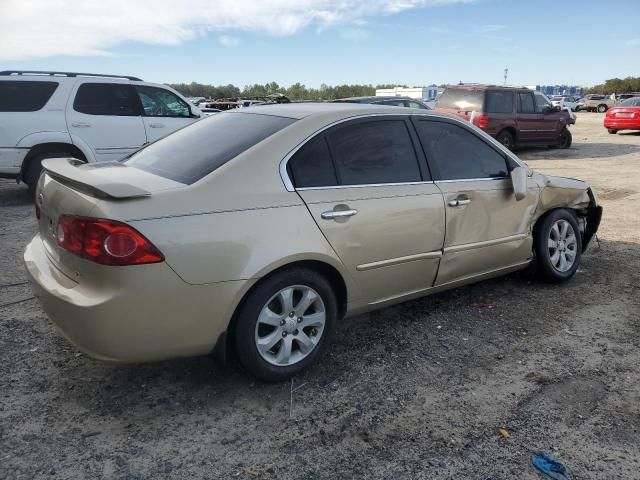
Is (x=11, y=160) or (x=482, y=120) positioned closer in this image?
(x=11, y=160)

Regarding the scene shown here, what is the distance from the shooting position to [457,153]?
12.8ft

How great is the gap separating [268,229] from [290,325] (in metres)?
0.59

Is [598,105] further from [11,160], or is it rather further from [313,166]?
[313,166]

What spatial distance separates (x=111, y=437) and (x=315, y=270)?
1.36 meters

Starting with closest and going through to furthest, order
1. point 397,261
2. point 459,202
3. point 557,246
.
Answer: point 397,261 < point 459,202 < point 557,246

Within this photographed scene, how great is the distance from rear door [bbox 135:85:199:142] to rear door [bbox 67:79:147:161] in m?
0.12

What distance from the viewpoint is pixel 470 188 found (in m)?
3.83

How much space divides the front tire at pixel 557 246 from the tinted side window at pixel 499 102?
9824mm

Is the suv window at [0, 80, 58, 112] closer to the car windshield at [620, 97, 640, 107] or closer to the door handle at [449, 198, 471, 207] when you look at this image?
the door handle at [449, 198, 471, 207]

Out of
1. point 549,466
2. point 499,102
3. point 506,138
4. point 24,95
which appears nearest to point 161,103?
point 24,95

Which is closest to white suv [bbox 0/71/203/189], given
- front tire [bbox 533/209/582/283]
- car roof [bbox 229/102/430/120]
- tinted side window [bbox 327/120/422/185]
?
car roof [bbox 229/102/430/120]

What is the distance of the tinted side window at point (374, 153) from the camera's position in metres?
3.26

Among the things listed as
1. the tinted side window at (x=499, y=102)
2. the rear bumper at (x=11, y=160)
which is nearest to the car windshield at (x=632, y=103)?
the tinted side window at (x=499, y=102)

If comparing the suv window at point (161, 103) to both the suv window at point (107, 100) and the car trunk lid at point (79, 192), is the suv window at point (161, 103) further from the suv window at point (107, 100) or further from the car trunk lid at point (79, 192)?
the car trunk lid at point (79, 192)
